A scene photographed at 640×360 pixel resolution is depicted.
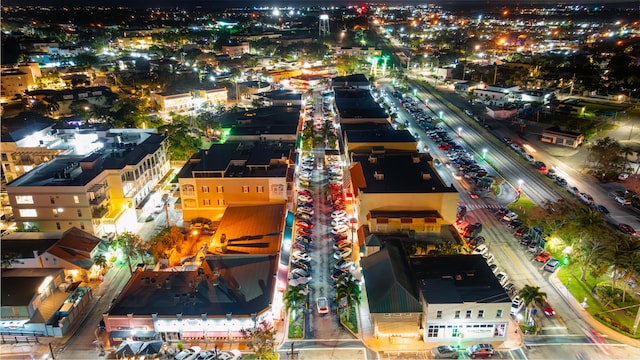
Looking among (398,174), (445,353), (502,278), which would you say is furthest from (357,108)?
(445,353)

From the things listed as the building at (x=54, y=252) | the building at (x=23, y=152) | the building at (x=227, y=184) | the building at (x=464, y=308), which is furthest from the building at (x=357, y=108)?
the building at (x=54, y=252)

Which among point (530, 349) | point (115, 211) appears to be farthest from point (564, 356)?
point (115, 211)

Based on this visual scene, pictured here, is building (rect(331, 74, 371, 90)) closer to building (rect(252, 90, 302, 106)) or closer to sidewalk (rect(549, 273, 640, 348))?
building (rect(252, 90, 302, 106))

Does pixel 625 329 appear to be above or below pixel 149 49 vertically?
below

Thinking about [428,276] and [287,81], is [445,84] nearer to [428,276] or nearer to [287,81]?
[287,81]

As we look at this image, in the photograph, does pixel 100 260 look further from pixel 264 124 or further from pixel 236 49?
pixel 236 49

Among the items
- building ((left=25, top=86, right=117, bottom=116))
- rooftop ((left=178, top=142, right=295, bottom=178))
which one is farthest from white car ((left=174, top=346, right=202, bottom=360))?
building ((left=25, top=86, right=117, bottom=116))
